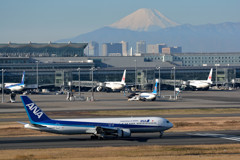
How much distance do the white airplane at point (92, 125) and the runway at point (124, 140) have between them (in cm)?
123

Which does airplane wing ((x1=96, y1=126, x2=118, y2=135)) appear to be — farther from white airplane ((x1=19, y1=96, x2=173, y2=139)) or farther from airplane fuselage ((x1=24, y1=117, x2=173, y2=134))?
airplane fuselage ((x1=24, y1=117, x2=173, y2=134))

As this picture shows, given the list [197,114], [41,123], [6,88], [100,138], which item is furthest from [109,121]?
[6,88]

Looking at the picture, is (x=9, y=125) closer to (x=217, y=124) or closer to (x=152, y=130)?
(x=152, y=130)

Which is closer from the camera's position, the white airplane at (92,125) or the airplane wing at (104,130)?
the white airplane at (92,125)

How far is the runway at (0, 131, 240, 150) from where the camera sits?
6034cm

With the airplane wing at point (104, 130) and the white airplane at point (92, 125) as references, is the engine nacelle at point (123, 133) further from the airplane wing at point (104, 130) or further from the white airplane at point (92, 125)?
the airplane wing at point (104, 130)

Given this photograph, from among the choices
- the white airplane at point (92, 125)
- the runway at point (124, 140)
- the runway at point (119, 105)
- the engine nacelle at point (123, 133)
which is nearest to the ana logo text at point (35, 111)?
the white airplane at point (92, 125)

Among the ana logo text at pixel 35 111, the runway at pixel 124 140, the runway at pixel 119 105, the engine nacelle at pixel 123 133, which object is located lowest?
the runway at pixel 124 140

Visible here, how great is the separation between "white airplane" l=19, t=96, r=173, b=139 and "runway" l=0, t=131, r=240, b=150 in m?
1.23

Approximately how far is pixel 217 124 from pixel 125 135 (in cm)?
2350

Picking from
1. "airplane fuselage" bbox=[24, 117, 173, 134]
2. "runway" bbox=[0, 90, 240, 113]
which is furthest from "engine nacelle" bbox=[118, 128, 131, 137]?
"runway" bbox=[0, 90, 240, 113]

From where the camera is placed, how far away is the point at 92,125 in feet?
212

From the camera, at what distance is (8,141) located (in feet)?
211

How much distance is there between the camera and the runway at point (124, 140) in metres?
60.3
